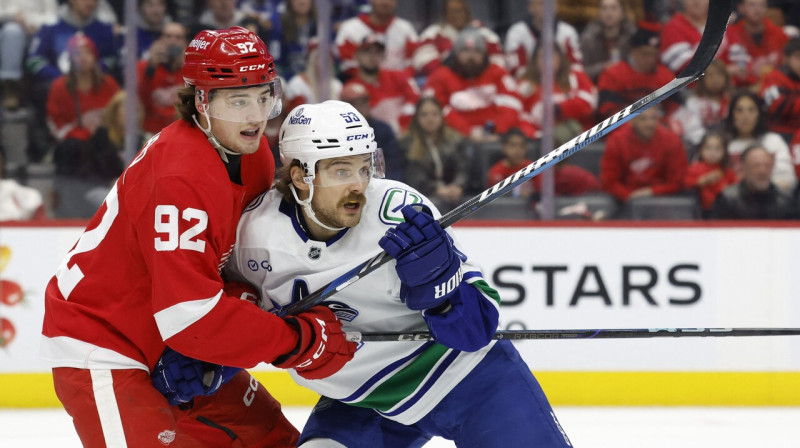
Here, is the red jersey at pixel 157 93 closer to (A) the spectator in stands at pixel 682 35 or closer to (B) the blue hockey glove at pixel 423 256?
(A) the spectator in stands at pixel 682 35

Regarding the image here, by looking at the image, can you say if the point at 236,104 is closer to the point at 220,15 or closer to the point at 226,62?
the point at 226,62

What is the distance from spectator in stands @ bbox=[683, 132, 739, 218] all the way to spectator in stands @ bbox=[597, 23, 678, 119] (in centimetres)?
33

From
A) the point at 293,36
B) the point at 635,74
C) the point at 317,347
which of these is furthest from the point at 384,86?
the point at 317,347

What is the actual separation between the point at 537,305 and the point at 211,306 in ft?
7.91

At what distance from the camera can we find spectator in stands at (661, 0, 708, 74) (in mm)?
4852

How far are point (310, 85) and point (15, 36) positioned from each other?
1271mm

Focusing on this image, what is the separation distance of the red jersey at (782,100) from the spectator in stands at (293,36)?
2001 millimetres

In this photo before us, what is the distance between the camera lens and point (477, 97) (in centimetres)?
491

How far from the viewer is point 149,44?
4863mm

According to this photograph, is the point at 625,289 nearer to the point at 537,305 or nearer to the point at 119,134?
the point at 537,305

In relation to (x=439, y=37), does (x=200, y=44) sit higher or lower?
higher

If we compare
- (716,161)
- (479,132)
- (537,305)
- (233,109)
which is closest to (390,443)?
(233,109)

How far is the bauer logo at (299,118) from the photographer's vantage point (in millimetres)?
2662

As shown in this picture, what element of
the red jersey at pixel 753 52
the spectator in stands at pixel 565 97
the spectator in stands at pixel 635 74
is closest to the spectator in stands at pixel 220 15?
the spectator in stands at pixel 565 97
